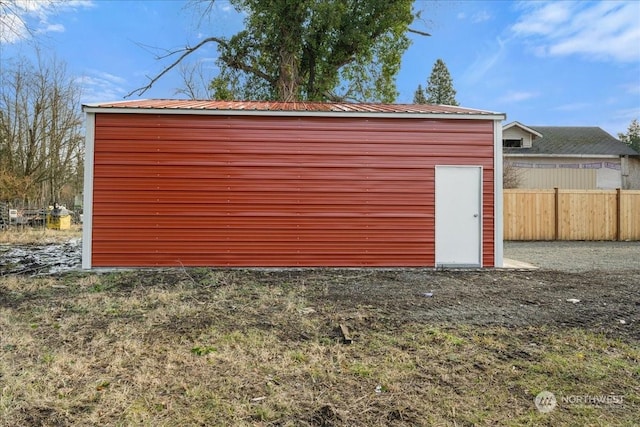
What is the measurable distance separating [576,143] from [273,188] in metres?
20.8

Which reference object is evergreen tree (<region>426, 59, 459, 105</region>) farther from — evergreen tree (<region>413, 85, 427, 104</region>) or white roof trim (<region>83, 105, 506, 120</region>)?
white roof trim (<region>83, 105, 506, 120</region>)

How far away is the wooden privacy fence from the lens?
1202 cm

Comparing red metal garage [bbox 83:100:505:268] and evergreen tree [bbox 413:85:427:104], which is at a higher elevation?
evergreen tree [bbox 413:85:427:104]

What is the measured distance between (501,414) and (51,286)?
18.9 feet

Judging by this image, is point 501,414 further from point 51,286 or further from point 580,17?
point 580,17

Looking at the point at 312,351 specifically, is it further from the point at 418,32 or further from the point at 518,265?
the point at 418,32

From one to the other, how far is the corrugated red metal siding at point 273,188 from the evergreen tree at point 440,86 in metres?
26.6

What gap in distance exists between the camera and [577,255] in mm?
8883

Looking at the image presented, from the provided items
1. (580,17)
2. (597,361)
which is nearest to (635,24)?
(580,17)

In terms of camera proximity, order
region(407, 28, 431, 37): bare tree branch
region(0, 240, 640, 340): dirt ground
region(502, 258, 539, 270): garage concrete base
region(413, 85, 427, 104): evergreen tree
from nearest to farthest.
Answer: region(0, 240, 640, 340): dirt ground
region(502, 258, 539, 270): garage concrete base
region(407, 28, 431, 37): bare tree branch
region(413, 85, 427, 104): evergreen tree

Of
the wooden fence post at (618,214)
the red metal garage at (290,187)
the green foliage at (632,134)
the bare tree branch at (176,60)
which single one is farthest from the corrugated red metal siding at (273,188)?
the green foliage at (632,134)

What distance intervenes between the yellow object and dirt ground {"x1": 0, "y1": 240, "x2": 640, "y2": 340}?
9426 millimetres

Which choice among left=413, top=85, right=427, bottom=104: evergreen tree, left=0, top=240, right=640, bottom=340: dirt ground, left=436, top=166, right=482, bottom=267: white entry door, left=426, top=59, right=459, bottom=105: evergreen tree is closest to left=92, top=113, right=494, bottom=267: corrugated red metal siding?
left=436, top=166, right=482, bottom=267: white entry door

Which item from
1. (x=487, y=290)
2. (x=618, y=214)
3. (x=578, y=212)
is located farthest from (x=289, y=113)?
(x=618, y=214)
